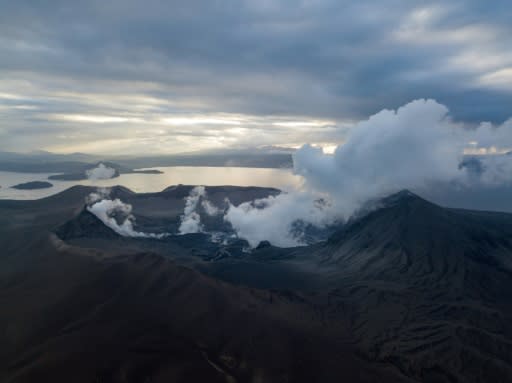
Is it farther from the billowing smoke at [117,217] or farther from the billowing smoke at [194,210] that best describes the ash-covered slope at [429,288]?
the billowing smoke at [117,217]

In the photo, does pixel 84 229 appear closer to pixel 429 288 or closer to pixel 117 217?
pixel 117 217

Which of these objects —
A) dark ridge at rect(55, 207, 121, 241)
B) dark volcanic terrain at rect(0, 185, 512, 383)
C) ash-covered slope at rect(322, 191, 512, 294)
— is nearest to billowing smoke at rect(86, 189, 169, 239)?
dark ridge at rect(55, 207, 121, 241)

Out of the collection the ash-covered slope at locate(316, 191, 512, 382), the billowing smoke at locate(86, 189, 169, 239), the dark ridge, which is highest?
the dark ridge

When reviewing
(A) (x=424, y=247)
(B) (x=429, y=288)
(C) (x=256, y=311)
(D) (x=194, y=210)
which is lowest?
(B) (x=429, y=288)

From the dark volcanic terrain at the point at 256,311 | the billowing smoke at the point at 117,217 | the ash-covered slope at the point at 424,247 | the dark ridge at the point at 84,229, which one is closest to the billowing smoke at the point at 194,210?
the billowing smoke at the point at 117,217

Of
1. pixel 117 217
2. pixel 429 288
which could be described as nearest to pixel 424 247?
pixel 429 288

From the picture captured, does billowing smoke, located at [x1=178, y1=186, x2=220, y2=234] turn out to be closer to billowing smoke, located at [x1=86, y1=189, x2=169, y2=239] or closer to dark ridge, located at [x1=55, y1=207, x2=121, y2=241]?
billowing smoke, located at [x1=86, y1=189, x2=169, y2=239]
